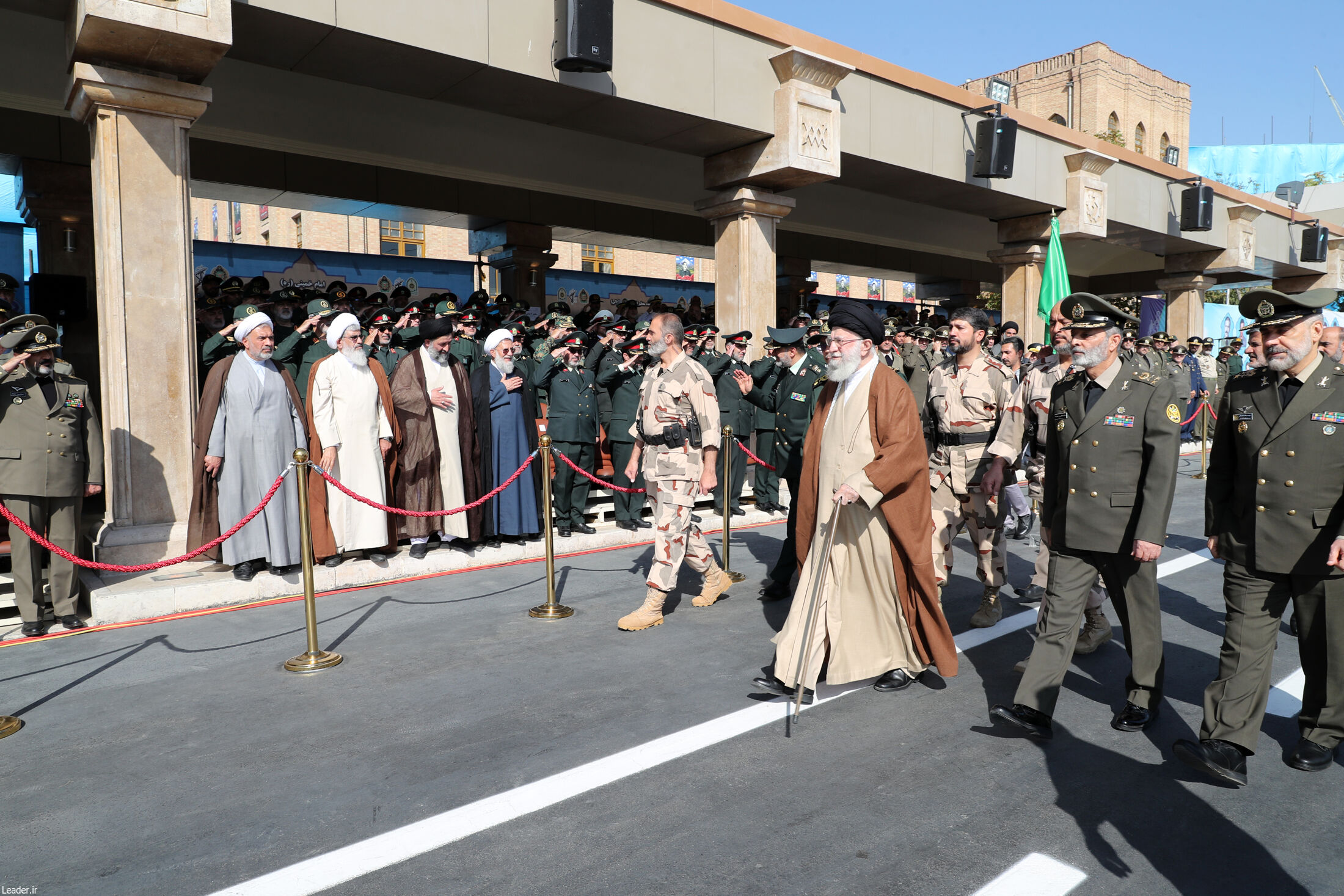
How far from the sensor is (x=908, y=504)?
15.2ft

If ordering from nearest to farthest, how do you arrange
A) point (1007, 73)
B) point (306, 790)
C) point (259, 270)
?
point (306, 790) < point (259, 270) < point (1007, 73)

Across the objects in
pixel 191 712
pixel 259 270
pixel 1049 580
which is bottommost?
pixel 191 712

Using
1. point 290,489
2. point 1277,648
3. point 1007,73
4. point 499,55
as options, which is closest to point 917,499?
point 1277,648

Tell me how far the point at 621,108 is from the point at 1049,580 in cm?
741

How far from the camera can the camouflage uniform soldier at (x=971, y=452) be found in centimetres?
594

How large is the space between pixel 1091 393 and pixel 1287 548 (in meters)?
1.05

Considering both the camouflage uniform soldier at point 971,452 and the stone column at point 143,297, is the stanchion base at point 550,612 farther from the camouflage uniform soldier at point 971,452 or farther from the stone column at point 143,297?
the stone column at point 143,297

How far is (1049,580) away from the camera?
4.22m

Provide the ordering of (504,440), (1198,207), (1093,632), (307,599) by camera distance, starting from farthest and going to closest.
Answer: (1198,207)
(504,440)
(1093,632)
(307,599)

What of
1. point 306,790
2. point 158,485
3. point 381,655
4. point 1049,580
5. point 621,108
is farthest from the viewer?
point 621,108

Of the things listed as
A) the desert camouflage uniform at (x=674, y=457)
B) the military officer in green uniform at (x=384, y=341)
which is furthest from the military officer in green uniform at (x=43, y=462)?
the desert camouflage uniform at (x=674, y=457)

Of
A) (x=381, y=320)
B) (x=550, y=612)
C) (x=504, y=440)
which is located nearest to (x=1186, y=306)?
(x=504, y=440)

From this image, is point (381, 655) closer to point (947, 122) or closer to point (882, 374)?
point (882, 374)

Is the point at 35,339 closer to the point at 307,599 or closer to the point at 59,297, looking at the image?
the point at 307,599
